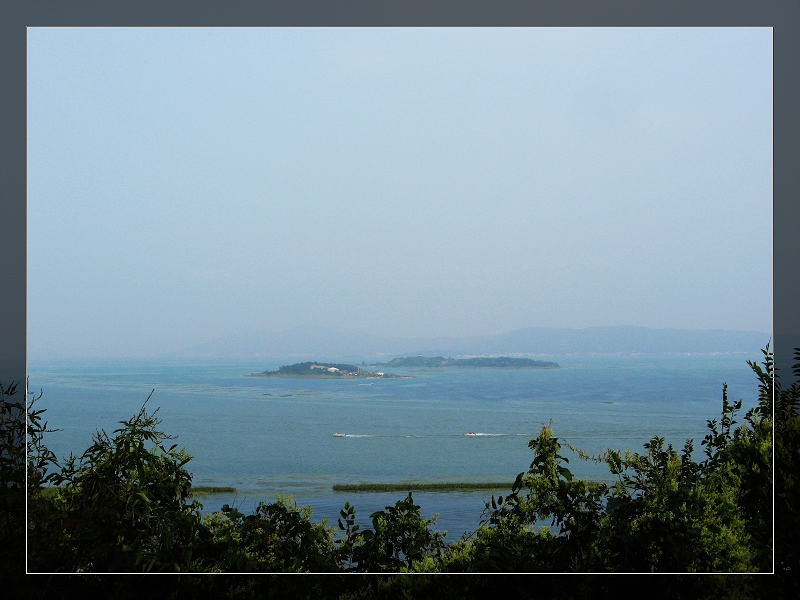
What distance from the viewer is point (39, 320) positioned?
2.97 metres

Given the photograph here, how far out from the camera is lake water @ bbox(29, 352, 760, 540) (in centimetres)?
292

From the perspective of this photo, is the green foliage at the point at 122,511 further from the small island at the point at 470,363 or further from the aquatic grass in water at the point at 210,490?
the small island at the point at 470,363

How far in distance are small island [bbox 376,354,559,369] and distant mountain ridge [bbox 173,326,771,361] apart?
0.03m

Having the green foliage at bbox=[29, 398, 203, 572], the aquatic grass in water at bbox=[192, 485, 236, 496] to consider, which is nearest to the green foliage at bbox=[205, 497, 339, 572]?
the green foliage at bbox=[29, 398, 203, 572]

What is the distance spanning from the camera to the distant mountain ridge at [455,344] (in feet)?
9.80

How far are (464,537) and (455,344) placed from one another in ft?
2.63

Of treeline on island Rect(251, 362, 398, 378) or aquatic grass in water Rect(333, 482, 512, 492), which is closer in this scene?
aquatic grass in water Rect(333, 482, 512, 492)

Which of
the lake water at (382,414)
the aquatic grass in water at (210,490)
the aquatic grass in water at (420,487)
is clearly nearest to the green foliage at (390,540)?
the lake water at (382,414)

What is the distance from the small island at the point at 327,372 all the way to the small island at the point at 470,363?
7cm

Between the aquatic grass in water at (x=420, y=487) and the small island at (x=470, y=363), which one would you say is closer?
the aquatic grass in water at (x=420, y=487)

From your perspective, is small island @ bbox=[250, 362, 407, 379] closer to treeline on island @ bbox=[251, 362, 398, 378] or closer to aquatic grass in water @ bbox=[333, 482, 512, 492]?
treeline on island @ bbox=[251, 362, 398, 378]

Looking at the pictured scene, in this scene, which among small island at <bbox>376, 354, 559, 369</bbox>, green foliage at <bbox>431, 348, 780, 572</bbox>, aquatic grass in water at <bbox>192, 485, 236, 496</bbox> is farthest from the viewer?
small island at <bbox>376, 354, 559, 369</bbox>

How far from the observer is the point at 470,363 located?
312 centimetres

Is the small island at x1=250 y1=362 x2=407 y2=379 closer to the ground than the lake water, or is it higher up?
higher up
